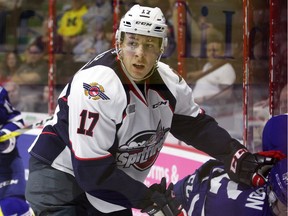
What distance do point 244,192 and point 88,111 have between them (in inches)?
17.7

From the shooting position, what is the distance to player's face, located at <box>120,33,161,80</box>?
1878 millimetres

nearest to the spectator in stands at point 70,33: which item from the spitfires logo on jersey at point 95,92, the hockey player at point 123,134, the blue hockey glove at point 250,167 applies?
the hockey player at point 123,134

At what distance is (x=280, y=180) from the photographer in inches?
68.7

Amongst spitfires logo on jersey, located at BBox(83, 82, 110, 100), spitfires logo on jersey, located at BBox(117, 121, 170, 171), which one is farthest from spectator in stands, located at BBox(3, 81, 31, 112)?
spitfires logo on jersey, located at BBox(83, 82, 110, 100)

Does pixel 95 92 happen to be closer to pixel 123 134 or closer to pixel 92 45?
pixel 123 134

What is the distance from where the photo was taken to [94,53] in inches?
91.2

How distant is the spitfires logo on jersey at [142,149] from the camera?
1.93m

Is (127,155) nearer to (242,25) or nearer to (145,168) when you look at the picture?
(145,168)

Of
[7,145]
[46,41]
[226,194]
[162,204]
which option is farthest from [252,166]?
[7,145]

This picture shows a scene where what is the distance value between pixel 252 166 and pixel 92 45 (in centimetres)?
72

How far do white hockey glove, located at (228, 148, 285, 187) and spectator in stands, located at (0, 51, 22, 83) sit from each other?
103 cm

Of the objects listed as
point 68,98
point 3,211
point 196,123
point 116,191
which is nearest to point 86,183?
point 116,191

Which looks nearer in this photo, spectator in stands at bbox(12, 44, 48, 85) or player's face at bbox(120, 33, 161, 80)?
player's face at bbox(120, 33, 161, 80)

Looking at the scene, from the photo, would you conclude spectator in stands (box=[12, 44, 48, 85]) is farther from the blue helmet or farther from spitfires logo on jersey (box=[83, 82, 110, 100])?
the blue helmet
